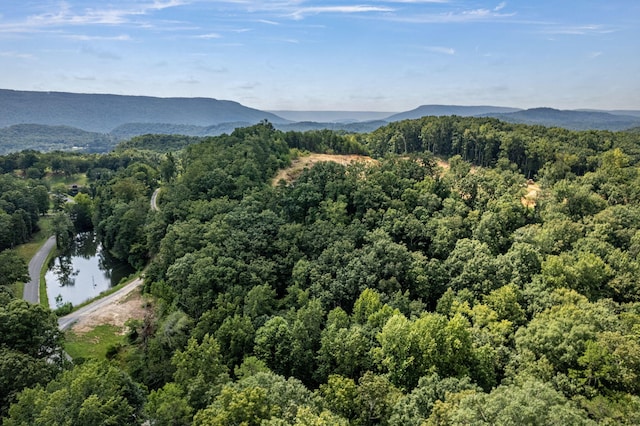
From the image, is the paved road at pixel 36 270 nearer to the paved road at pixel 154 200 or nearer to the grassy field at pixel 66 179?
the paved road at pixel 154 200

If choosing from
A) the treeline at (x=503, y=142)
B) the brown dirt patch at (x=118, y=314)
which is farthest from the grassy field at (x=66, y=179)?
the treeline at (x=503, y=142)

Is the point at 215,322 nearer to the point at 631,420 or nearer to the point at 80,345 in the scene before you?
the point at 80,345

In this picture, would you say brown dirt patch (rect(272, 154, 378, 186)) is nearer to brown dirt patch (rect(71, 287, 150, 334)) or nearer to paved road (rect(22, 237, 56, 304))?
brown dirt patch (rect(71, 287, 150, 334))

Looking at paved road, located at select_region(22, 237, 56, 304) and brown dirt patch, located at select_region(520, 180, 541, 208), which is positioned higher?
brown dirt patch, located at select_region(520, 180, 541, 208)

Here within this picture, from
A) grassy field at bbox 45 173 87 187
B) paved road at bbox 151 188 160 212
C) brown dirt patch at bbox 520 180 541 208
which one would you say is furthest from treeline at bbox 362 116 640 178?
grassy field at bbox 45 173 87 187

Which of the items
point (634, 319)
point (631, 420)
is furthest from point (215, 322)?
point (634, 319)

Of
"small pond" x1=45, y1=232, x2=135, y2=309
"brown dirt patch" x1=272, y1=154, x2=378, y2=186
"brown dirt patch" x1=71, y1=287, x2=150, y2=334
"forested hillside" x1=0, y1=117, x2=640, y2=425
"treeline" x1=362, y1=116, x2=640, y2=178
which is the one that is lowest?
"small pond" x1=45, y1=232, x2=135, y2=309
